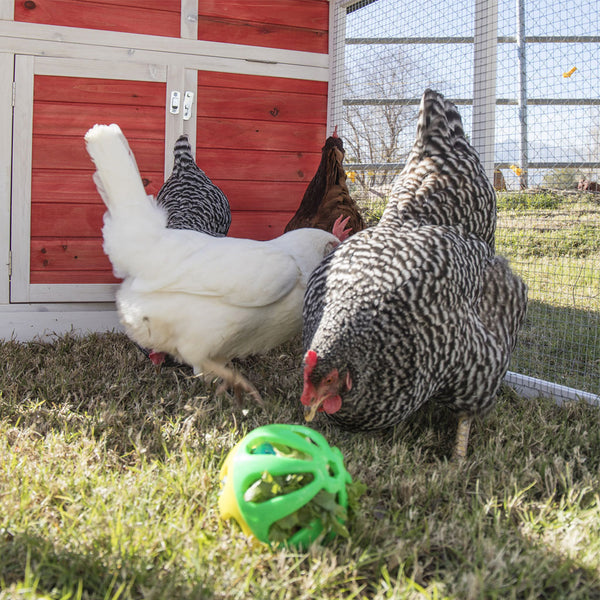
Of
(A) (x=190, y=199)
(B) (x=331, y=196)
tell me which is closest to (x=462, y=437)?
(B) (x=331, y=196)

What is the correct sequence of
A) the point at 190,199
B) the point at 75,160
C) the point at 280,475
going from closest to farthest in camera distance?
the point at 280,475 < the point at 190,199 < the point at 75,160

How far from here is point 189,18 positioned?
9.34 ft

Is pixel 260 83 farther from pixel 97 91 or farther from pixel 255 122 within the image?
pixel 97 91

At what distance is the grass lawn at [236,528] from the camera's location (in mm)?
972

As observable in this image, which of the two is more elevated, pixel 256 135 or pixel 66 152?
pixel 256 135

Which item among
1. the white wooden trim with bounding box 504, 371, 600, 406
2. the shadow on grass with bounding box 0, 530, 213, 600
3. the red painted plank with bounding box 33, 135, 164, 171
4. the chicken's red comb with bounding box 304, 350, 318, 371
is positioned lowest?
the shadow on grass with bounding box 0, 530, 213, 600

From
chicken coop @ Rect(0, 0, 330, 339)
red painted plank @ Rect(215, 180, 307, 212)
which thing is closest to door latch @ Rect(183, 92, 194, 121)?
chicken coop @ Rect(0, 0, 330, 339)

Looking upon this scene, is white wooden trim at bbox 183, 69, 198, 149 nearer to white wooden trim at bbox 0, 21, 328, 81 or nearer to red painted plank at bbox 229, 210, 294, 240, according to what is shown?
white wooden trim at bbox 0, 21, 328, 81

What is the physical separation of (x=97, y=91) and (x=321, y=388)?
2171 millimetres

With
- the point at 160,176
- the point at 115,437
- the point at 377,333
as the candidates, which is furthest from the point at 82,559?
the point at 160,176

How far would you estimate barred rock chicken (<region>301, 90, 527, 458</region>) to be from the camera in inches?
57.7

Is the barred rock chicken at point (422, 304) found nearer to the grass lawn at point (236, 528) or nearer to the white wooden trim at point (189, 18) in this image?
the grass lawn at point (236, 528)

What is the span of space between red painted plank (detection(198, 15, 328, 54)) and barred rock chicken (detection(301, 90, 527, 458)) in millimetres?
1390

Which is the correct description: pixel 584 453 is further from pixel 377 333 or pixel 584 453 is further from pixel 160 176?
pixel 160 176
